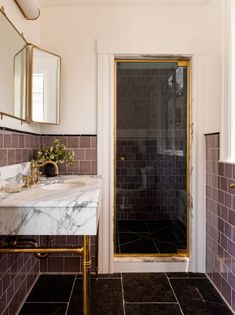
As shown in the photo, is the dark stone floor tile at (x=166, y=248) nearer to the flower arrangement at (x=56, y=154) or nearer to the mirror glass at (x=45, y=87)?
the flower arrangement at (x=56, y=154)

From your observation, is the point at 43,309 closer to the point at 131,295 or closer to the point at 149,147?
the point at 131,295

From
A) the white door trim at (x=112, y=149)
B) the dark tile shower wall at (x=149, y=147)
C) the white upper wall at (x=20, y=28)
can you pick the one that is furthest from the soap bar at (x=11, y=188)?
the dark tile shower wall at (x=149, y=147)

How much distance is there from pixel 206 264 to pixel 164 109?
152cm

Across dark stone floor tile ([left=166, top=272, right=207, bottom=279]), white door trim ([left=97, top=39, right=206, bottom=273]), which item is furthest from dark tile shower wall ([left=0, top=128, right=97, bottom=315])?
dark stone floor tile ([left=166, top=272, right=207, bottom=279])

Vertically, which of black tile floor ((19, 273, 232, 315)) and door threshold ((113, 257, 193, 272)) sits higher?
door threshold ((113, 257, 193, 272))

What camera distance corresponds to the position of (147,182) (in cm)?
292

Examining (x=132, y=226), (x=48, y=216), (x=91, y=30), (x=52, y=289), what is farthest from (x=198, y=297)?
(x=91, y=30)

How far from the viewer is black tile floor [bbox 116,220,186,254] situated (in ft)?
8.11

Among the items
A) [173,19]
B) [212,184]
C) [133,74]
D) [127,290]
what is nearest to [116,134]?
[133,74]

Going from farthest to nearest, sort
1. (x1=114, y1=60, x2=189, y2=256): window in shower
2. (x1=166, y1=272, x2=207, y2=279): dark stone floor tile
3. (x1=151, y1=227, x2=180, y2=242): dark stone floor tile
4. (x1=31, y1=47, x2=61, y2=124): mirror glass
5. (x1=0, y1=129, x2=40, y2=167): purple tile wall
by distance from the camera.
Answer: (x1=151, y1=227, x2=180, y2=242): dark stone floor tile → (x1=114, y1=60, x2=189, y2=256): window in shower → (x1=166, y1=272, x2=207, y2=279): dark stone floor tile → (x1=31, y1=47, x2=61, y2=124): mirror glass → (x1=0, y1=129, x2=40, y2=167): purple tile wall

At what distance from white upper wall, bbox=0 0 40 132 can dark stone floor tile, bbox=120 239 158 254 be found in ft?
4.52

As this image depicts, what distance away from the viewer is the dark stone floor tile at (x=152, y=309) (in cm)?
175

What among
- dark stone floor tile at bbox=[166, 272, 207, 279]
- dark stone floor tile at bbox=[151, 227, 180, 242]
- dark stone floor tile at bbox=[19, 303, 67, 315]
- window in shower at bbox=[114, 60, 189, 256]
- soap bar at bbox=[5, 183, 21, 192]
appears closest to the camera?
soap bar at bbox=[5, 183, 21, 192]

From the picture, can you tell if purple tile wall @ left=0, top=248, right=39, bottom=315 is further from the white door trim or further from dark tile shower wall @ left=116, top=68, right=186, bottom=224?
dark tile shower wall @ left=116, top=68, right=186, bottom=224
